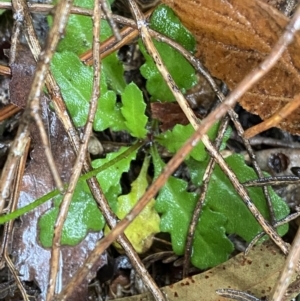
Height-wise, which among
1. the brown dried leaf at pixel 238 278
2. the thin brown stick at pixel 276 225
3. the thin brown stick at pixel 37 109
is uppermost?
the thin brown stick at pixel 37 109

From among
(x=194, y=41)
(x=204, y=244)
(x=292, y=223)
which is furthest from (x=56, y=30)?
(x=292, y=223)

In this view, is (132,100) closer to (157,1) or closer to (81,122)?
(81,122)

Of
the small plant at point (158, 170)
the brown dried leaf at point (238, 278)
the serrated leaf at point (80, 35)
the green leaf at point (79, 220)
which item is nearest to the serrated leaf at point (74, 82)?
the small plant at point (158, 170)

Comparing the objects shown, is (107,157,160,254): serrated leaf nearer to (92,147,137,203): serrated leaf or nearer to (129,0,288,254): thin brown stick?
(92,147,137,203): serrated leaf

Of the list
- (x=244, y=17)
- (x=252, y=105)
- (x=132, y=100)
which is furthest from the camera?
(x=132, y=100)

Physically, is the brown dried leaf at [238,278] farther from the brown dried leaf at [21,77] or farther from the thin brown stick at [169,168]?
the brown dried leaf at [21,77]

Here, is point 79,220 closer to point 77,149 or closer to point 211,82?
point 77,149
